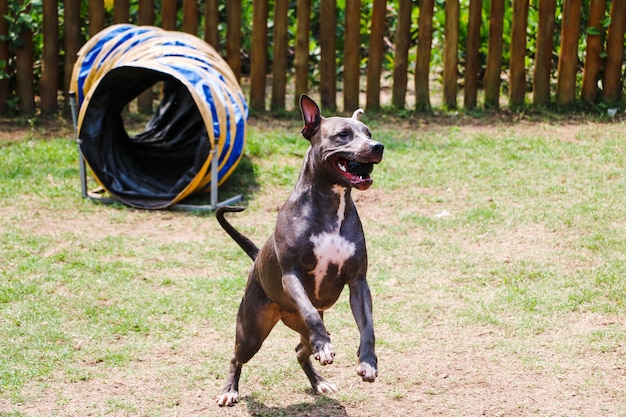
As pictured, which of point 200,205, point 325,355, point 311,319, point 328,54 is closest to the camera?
point 325,355

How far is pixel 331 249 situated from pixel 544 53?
268 inches

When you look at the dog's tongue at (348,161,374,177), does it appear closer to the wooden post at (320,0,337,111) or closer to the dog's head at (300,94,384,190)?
the dog's head at (300,94,384,190)

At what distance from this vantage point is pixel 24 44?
10.9 metres

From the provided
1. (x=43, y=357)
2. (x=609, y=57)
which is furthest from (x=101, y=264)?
(x=609, y=57)

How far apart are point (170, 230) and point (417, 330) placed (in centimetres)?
283

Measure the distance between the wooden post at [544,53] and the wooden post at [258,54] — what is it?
3.07 m

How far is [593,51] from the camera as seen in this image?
35.4 ft

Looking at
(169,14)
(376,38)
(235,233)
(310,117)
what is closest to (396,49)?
(376,38)

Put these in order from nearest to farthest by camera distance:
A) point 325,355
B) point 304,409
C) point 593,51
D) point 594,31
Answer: point 325,355 < point 304,409 < point 594,31 < point 593,51

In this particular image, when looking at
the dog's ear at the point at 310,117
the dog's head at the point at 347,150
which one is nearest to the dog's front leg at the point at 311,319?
the dog's head at the point at 347,150

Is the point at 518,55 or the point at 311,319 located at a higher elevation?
the point at 518,55

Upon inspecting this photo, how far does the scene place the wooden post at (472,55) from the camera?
10.7 meters

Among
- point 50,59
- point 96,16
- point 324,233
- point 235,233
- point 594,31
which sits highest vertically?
point 96,16

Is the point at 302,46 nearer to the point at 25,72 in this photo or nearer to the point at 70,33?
the point at 70,33
